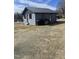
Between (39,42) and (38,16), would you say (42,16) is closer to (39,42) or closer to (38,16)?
(38,16)

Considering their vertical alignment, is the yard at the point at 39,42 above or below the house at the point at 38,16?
below

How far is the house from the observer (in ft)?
5.58

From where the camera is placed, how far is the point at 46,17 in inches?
67.2

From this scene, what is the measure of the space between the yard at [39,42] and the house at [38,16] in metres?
0.04

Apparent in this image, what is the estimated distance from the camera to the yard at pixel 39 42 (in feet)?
5.53

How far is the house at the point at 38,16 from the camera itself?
1.70 m

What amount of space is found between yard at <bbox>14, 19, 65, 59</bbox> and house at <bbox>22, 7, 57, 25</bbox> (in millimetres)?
42

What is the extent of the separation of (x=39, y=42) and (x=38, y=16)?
0.66ft

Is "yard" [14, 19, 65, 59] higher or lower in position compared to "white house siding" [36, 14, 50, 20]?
lower

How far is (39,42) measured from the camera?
1.69 m

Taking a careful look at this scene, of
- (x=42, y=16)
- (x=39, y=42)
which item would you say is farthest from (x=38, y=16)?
(x=39, y=42)
